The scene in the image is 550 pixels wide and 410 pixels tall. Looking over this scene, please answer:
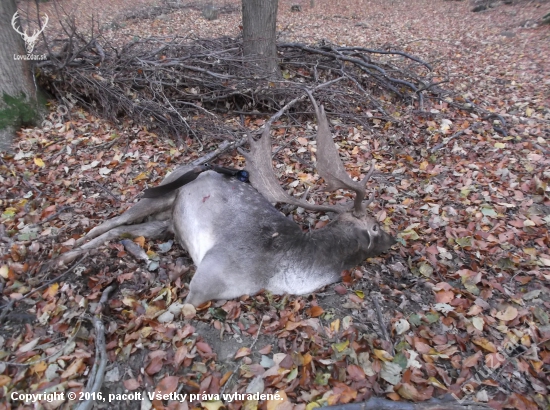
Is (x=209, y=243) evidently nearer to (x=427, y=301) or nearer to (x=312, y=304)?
(x=312, y=304)

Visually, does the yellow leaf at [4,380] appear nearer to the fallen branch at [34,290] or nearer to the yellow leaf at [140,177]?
the fallen branch at [34,290]

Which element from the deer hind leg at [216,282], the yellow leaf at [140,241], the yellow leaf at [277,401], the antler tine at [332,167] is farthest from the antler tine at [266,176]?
the yellow leaf at [277,401]

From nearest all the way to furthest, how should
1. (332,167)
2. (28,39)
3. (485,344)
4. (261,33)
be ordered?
1. (485,344)
2. (332,167)
3. (28,39)
4. (261,33)

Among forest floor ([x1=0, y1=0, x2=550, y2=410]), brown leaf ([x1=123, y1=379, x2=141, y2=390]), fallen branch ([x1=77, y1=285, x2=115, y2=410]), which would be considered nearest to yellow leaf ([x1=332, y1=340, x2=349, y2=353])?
forest floor ([x1=0, y1=0, x2=550, y2=410])

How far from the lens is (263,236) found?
12.4 ft

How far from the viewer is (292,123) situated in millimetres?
6676

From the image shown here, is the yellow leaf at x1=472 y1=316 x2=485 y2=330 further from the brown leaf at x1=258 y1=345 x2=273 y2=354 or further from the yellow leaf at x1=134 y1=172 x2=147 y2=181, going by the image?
the yellow leaf at x1=134 y1=172 x2=147 y2=181

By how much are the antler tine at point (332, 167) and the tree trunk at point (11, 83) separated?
4.63m

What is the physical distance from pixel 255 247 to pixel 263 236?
15cm

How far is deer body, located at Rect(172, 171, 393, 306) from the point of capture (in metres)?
3.56

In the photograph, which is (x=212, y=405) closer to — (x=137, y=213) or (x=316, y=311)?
(x=316, y=311)

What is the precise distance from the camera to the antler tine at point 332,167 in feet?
12.8

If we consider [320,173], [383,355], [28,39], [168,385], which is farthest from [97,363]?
[28,39]

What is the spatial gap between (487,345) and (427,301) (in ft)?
2.06
